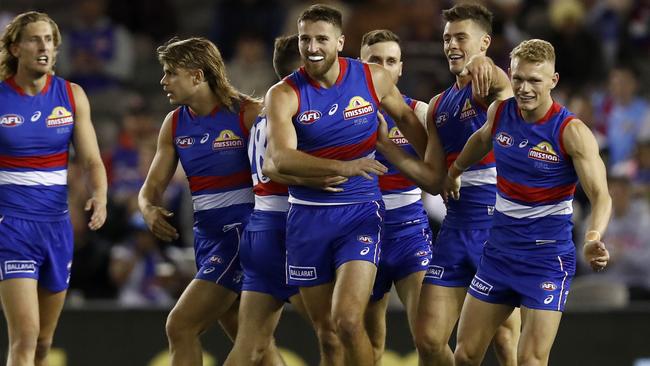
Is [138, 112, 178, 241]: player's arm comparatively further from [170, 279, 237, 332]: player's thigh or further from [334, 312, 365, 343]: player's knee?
[334, 312, 365, 343]: player's knee

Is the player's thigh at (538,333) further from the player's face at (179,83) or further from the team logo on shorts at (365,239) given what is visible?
the player's face at (179,83)

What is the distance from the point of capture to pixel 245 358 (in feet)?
29.9

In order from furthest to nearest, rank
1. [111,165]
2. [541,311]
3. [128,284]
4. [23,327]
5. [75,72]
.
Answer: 1. [75,72]
2. [111,165]
3. [128,284]
4. [23,327]
5. [541,311]

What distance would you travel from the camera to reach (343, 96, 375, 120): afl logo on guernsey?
348 inches

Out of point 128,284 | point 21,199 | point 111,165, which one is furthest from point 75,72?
point 21,199

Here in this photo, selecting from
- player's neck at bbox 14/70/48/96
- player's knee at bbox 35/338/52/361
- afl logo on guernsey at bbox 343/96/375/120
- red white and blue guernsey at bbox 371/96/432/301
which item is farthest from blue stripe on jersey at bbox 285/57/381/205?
player's knee at bbox 35/338/52/361

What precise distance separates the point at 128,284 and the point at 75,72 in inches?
164

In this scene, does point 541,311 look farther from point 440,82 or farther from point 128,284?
point 440,82

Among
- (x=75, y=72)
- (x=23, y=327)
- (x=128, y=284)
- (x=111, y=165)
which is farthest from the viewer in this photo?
(x=75, y=72)

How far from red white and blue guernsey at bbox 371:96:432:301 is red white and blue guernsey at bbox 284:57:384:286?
28.7 inches

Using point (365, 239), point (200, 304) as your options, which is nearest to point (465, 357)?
point (365, 239)

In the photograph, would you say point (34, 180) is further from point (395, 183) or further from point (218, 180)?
point (395, 183)

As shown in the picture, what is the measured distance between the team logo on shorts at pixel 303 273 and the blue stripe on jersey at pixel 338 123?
45 centimetres

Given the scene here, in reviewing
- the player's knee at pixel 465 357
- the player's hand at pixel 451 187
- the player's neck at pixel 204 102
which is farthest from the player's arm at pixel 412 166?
the player's neck at pixel 204 102
